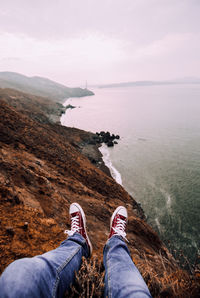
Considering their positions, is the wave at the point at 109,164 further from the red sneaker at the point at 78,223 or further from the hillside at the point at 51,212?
the red sneaker at the point at 78,223

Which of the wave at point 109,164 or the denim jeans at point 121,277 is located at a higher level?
the denim jeans at point 121,277

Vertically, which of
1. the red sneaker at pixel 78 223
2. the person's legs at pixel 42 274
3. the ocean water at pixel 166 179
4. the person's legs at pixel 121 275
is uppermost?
the person's legs at pixel 42 274

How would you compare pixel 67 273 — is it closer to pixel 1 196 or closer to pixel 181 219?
pixel 1 196

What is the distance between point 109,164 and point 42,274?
17847mm

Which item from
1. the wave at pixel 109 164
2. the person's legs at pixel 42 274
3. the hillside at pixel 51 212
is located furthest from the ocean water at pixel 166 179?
the person's legs at pixel 42 274

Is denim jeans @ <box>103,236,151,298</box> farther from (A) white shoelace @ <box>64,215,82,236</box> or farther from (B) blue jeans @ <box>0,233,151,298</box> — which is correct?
(A) white shoelace @ <box>64,215,82,236</box>

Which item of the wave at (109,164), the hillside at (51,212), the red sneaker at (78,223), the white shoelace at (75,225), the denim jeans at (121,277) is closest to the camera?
the denim jeans at (121,277)

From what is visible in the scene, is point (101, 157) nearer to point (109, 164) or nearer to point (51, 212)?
point (109, 164)

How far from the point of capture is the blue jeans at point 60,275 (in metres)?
1.39

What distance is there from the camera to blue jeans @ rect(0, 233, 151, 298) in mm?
1387

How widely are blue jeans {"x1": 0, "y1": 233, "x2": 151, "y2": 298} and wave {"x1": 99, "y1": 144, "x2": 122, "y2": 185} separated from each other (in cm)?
1306

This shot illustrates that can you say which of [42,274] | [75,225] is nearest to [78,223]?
[75,225]

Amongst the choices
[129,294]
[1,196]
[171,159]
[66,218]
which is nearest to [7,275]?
[129,294]

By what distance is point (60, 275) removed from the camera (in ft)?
6.28
